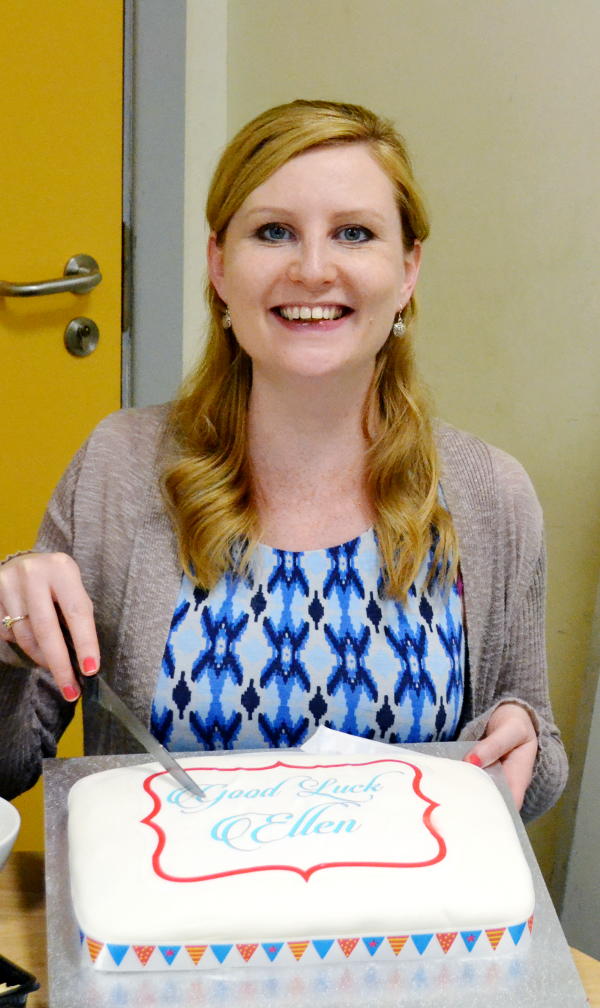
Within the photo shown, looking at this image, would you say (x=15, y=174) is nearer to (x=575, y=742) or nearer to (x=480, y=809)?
(x=575, y=742)

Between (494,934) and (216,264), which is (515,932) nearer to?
(494,934)

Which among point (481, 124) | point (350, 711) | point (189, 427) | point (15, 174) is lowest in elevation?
point (350, 711)

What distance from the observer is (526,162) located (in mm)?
1891

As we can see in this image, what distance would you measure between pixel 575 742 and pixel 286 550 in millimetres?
858

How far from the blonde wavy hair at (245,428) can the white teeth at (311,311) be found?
0.44ft

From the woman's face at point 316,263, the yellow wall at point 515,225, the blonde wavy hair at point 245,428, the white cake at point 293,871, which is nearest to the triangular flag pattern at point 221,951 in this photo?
the white cake at point 293,871

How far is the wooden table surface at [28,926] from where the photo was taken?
2.57 feet

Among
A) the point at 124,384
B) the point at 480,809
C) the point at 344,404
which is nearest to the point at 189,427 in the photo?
the point at 344,404

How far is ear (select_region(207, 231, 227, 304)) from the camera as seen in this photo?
1.31 meters

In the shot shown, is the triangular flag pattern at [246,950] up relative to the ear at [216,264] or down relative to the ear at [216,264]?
down

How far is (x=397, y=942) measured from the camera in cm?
70

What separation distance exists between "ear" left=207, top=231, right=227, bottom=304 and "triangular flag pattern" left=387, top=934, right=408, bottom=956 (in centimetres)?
79

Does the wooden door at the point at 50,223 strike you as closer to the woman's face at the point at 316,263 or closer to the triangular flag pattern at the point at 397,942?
the woman's face at the point at 316,263

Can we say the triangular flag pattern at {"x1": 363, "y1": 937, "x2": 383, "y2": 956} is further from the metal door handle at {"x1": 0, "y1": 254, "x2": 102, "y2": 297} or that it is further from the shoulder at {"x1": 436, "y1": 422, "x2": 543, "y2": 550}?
the metal door handle at {"x1": 0, "y1": 254, "x2": 102, "y2": 297}
